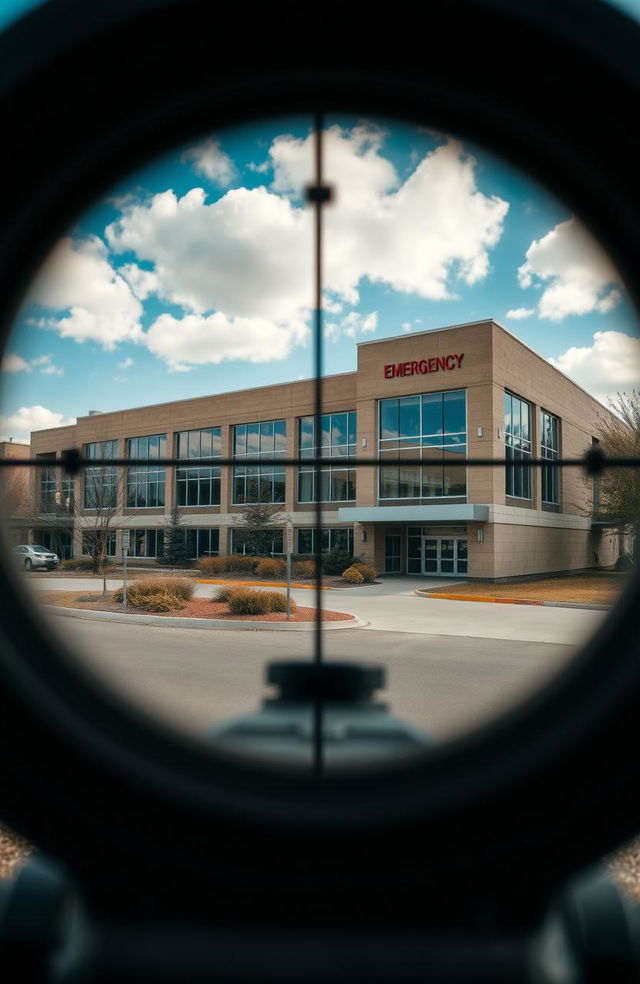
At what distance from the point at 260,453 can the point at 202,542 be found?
216 inches

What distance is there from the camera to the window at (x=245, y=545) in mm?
30923

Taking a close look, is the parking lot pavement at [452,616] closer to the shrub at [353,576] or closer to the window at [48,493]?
the shrub at [353,576]

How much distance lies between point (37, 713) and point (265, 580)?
23898mm

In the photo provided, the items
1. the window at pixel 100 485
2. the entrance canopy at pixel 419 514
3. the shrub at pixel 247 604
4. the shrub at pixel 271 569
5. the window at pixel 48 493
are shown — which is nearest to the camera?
the shrub at pixel 247 604

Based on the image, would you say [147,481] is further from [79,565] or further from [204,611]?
[204,611]

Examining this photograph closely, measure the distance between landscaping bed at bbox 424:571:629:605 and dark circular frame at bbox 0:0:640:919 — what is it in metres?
16.2

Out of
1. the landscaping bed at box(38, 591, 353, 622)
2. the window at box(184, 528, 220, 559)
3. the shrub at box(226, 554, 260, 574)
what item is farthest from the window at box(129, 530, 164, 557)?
the landscaping bed at box(38, 591, 353, 622)

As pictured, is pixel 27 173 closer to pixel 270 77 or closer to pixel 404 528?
pixel 270 77

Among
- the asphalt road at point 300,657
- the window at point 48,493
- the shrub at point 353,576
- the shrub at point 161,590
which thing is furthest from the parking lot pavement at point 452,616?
the window at point 48,493

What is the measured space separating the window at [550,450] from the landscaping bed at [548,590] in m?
4.03

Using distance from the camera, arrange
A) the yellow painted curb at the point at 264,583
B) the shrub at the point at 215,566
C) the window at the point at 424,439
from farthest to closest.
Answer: the shrub at the point at 215,566 < the window at the point at 424,439 < the yellow painted curb at the point at 264,583

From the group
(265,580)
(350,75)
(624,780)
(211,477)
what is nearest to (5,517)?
(350,75)

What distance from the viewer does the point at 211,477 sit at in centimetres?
3356

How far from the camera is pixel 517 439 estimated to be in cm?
2553
